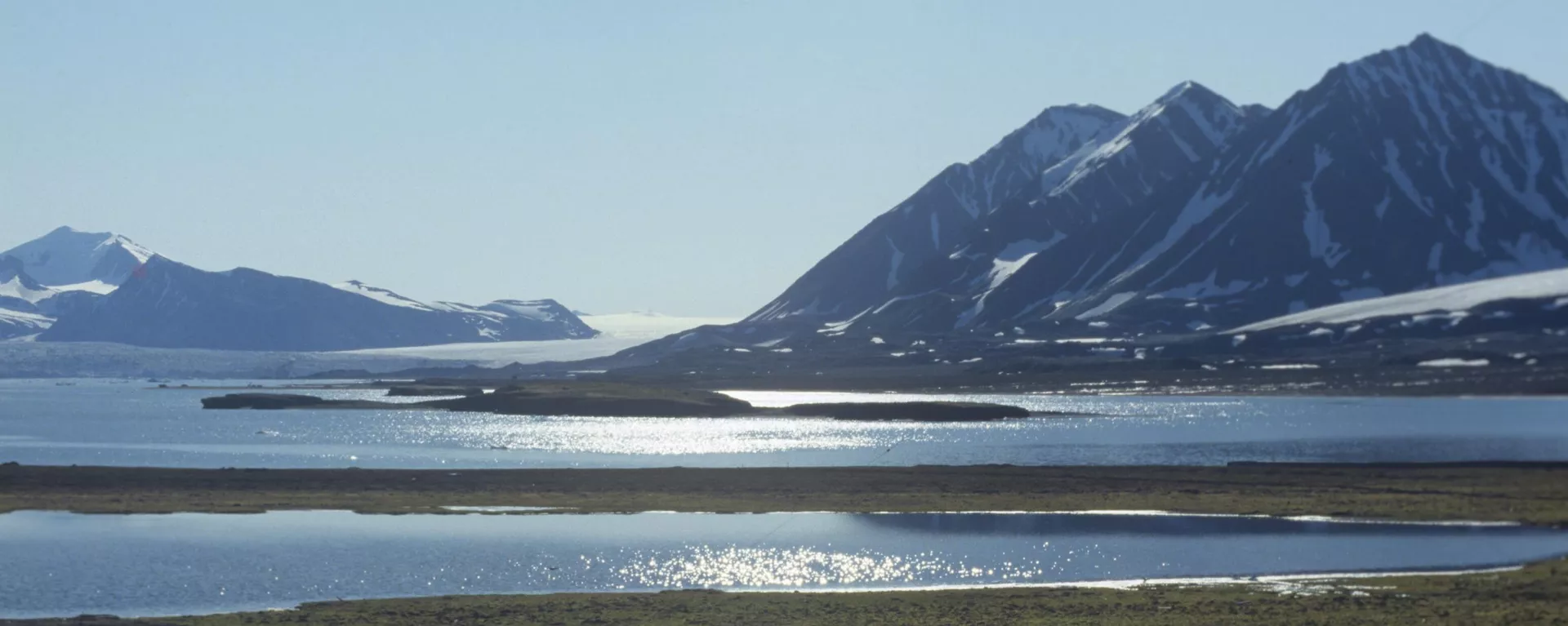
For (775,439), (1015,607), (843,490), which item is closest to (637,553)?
(1015,607)

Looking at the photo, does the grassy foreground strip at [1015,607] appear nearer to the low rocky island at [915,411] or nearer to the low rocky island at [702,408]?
the low rocky island at [915,411]

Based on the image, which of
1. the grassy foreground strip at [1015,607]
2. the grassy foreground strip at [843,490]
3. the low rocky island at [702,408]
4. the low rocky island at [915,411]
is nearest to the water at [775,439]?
the low rocky island at [702,408]

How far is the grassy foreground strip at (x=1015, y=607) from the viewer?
1577 inches

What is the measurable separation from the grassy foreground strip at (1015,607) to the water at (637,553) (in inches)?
122

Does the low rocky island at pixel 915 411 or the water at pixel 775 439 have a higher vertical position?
the low rocky island at pixel 915 411

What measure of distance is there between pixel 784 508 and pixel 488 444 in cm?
5605

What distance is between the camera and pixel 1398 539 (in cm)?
5950

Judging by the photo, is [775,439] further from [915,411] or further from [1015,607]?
[1015,607]

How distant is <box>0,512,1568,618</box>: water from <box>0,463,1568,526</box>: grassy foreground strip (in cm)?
351

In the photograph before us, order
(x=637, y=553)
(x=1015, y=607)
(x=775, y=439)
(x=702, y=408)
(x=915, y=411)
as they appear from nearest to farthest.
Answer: (x=1015, y=607) < (x=637, y=553) < (x=775, y=439) < (x=915, y=411) < (x=702, y=408)

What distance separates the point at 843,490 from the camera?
7800cm

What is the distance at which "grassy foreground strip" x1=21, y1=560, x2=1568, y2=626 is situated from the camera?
4006cm

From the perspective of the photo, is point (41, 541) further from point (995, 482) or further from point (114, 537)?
point (995, 482)

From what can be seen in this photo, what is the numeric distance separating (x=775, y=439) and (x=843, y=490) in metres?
55.5
